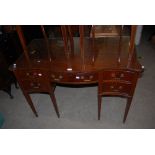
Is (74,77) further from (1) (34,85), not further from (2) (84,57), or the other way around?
(1) (34,85)

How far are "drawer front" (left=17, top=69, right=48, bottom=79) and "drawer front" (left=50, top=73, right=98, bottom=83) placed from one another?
78 mm

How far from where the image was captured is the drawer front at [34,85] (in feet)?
4.94

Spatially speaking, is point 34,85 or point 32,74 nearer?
point 32,74

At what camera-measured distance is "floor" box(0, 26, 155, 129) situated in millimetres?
1831

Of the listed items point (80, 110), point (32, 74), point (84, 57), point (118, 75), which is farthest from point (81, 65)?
point (80, 110)

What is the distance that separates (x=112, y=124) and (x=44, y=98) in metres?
0.99

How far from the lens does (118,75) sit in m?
1.35

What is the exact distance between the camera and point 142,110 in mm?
1909

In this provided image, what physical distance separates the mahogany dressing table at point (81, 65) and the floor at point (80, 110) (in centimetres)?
50

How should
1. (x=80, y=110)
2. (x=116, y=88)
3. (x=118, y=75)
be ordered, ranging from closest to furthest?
(x=118, y=75)
(x=116, y=88)
(x=80, y=110)

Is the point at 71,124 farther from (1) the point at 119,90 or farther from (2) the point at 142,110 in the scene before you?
(2) the point at 142,110

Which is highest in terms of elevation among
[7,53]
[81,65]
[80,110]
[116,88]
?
[81,65]

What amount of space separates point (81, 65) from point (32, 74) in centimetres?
46
